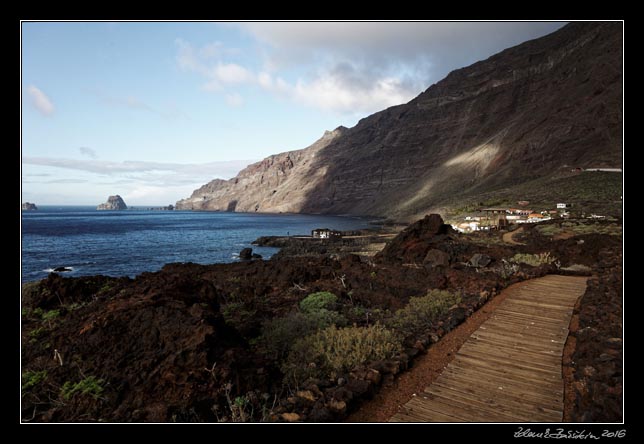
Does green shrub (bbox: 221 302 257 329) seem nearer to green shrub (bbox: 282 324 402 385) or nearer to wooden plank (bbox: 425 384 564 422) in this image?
green shrub (bbox: 282 324 402 385)

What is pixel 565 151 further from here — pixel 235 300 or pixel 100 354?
pixel 100 354

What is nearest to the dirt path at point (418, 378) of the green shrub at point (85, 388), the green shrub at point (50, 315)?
the green shrub at point (85, 388)

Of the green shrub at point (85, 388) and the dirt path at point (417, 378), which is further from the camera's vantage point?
the green shrub at point (85, 388)

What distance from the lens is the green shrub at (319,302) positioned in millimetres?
10156

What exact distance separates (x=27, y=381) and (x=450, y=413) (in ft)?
23.3

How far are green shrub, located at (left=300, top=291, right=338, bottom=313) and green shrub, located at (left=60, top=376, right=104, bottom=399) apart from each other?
5363 millimetres

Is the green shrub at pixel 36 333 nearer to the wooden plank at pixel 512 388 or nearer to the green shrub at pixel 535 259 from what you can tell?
the wooden plank at pixel 512 388

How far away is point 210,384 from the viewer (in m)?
5.41

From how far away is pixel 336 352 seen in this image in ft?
21.1

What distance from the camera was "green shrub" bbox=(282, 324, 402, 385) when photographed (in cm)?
609

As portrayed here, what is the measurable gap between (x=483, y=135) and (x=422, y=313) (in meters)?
107

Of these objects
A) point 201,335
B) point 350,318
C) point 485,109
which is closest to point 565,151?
point 485,109

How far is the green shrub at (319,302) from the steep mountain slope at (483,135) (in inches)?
1967

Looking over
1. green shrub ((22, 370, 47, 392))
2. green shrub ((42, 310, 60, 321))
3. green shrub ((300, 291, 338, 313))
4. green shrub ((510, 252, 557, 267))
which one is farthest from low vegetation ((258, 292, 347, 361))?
green shrub ((510, 252, 557, 267))
